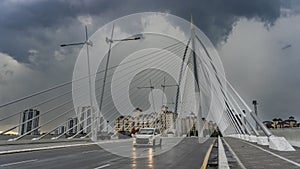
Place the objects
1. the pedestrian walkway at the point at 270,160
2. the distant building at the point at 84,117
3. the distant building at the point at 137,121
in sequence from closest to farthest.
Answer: the pedestrian walkway at the point at 270,160
the distant building at the point at 84,117
the distant building at the point at 137,121

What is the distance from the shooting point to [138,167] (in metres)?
11.3

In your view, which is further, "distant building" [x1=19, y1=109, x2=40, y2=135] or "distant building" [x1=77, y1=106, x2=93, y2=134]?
"distant building" [x1=77, y1=106, x2=93, y2=134]

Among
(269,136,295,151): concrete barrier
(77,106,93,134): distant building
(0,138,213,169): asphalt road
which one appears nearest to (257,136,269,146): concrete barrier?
(269,136,295,151): concrete barrier

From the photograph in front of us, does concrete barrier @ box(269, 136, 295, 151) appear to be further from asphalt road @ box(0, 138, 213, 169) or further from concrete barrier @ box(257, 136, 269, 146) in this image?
asphalt road @ box(0, 138, 213, 169)

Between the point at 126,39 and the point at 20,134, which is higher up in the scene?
the point at 126,39

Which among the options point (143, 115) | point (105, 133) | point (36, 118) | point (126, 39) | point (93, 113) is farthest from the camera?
point (143, 115)

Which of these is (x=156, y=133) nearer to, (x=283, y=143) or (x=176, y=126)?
(x=283, y=143)

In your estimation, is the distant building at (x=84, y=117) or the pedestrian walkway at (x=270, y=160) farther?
the distant building at (x=84, y=117)

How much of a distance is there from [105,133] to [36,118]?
18110 mm

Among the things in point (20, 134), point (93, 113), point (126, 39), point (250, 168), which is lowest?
point (250, 168)

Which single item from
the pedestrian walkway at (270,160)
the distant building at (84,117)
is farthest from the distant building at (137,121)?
the pedestrian walkway at (270,160)

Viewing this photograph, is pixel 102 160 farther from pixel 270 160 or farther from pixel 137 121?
pixel 137 121

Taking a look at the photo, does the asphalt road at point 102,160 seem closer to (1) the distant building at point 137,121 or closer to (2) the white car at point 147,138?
(2) the white car at point 147,138

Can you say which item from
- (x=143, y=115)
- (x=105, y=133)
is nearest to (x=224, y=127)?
(x=143, y=115)
